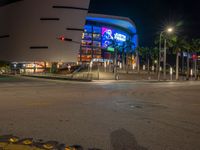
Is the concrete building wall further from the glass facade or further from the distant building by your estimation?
the glass facade

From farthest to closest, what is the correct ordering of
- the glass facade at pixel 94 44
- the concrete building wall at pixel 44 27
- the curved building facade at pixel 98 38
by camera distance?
the curved building facade at pixel 98 38
the glass facade at pixel 94 44
the concrete building wall at pixel 44 27

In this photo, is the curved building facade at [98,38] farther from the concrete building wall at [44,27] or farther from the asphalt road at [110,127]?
the asphalt road at [110,127]

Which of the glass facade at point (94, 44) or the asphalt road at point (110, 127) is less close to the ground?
the glass facade at point (94, 44)

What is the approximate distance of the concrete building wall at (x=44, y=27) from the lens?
397ft

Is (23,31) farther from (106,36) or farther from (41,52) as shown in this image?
(106,36)

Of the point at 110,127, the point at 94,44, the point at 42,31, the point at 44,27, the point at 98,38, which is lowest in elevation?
the point at 110,127

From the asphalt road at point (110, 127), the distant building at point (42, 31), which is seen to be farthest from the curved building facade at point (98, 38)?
the asphalt road at point (110, 127)

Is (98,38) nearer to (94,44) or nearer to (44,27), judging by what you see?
(94,44)

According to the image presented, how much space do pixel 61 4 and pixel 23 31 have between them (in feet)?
66.3

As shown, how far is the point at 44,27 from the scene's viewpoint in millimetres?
122562

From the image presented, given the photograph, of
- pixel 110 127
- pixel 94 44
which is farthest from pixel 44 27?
pixel 110 127

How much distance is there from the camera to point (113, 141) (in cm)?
676

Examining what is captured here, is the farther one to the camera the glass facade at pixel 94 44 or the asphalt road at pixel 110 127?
the glass facade at pixel 94 44

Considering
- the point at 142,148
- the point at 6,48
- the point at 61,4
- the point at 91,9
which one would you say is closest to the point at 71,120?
the point at 142,148
